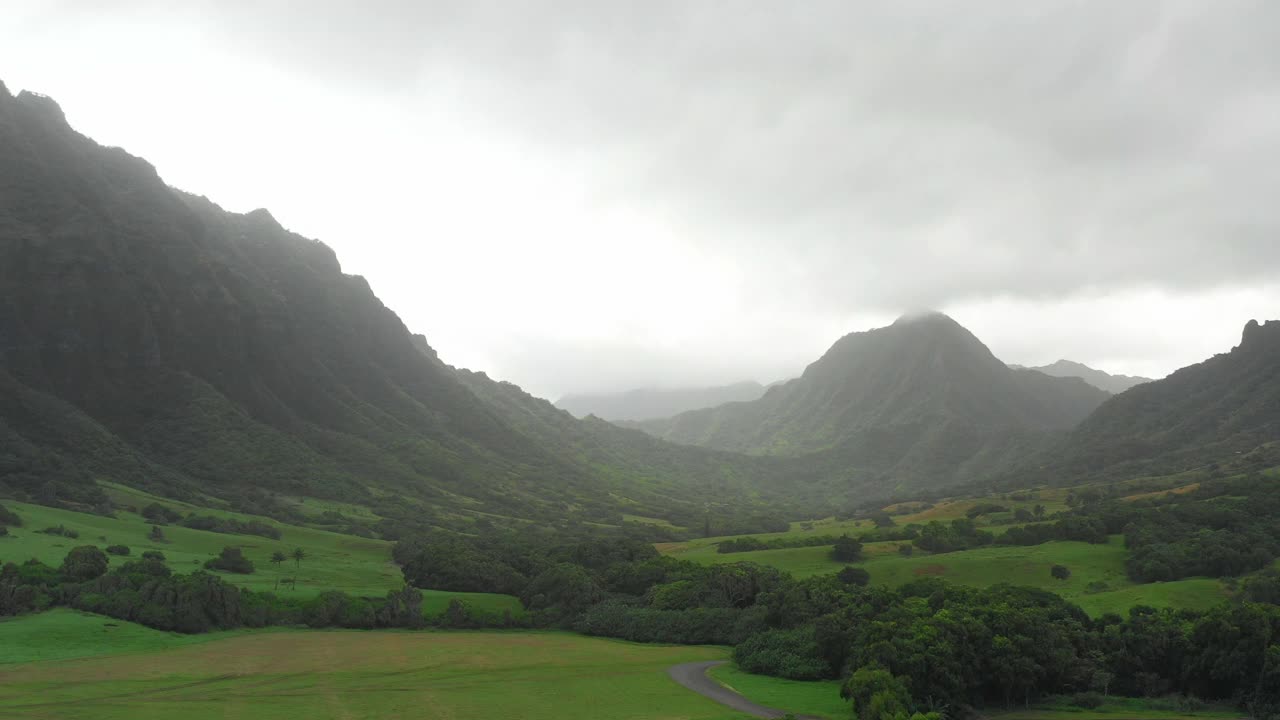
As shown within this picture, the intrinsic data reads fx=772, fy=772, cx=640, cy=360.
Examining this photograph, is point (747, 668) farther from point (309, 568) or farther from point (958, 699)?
point (309, 568)

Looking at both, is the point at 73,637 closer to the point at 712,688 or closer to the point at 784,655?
the point at 712,688

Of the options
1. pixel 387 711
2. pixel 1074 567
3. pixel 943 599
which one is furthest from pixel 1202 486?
pixel 387 711

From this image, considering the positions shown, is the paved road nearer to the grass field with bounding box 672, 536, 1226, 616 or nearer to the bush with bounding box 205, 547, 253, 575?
the grass field with bounding box 672, 536, 1226, 616

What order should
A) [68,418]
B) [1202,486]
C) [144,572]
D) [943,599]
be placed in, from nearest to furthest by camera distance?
1. [943,599]
2. [144,572]
3. [1202,486]
4. [68,418]

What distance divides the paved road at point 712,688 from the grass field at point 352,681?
145cm

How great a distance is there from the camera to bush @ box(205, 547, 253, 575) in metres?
111

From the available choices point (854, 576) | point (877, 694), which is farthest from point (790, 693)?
point (854, 576)

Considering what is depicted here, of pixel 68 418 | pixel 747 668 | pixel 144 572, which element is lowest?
pixel 747 668

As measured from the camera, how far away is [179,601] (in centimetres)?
8750

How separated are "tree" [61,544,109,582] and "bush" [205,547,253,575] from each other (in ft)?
52.3

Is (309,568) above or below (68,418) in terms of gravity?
below

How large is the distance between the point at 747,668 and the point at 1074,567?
68.2 m

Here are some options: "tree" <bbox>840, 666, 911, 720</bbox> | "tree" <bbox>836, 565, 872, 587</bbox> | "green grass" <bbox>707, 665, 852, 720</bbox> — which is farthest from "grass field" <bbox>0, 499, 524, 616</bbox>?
"tree" <bbox>840, 666, 911, 720</bbox>

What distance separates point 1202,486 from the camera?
554 ft
